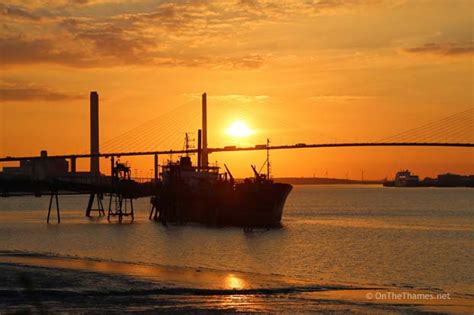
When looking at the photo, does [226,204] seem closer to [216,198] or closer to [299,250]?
[216,198]

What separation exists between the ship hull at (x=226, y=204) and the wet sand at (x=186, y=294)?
45076 mm

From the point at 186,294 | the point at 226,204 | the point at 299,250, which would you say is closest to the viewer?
the point at 186,294

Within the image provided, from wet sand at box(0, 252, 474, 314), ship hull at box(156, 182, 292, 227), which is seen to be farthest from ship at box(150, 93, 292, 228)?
wet sand at box(0, 252, 474, 314)

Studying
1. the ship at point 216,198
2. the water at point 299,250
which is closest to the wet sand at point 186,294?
the water at point 299,250

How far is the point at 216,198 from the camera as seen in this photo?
282ft

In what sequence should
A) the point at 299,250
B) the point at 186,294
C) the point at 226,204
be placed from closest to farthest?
the point at 186,294
the point at 299,250
the point at 226,204

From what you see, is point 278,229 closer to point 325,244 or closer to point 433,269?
point 325,244

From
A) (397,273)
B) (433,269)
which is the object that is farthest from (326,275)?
(433,269)

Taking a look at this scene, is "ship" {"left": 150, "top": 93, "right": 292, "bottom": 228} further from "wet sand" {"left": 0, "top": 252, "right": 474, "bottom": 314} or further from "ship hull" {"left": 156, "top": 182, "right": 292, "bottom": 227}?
"wet sand" {"left": 0, "top": 252, "right": 474, "bottom": 314}

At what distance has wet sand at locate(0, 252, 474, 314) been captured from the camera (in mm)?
22969

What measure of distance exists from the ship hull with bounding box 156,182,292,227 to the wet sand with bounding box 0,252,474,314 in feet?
148

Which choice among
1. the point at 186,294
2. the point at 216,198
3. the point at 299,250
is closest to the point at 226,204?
the point at 216,198

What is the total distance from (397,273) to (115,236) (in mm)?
33381

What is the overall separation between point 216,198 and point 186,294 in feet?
198
